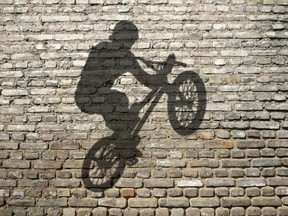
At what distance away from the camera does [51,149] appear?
2.57 metres

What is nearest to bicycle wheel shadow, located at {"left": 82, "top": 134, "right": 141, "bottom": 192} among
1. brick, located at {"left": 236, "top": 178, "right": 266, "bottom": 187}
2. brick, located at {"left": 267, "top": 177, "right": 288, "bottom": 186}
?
brick, located at {"left": 236, "top": 178, "right": 266, "bottom": 187}

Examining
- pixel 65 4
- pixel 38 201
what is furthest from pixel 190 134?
pixel 65 4

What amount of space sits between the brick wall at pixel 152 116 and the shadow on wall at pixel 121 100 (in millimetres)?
27

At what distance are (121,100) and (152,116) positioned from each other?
312 mm

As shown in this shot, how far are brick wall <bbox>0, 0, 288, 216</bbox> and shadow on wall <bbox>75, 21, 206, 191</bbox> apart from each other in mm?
27

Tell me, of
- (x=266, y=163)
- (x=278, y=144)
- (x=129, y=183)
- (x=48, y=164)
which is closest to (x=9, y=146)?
(x=48, y=164)

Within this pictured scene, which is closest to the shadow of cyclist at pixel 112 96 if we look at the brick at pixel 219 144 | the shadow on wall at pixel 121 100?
the shadow on wall at pixel 121 100

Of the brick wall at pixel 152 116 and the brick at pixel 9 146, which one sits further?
the brick at pixel 9 146

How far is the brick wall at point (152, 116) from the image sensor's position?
97.3 inches

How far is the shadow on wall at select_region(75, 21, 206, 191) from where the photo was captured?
2.53 m

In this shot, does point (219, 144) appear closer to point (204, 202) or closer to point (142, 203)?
point (204, 202)

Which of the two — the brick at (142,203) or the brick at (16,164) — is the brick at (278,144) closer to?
the brick at (142,203)

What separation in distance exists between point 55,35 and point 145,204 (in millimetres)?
1721

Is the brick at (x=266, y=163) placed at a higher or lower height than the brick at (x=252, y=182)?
higher
